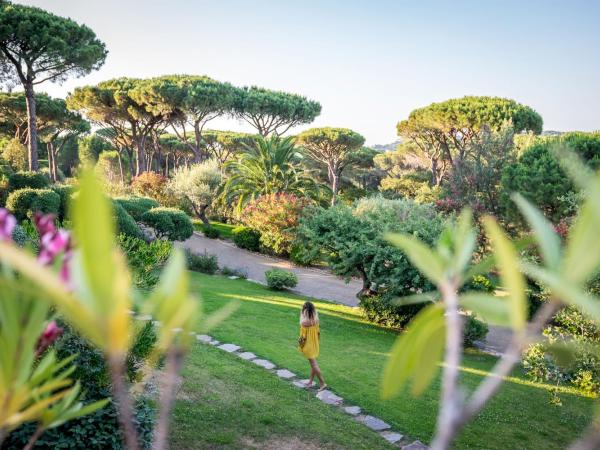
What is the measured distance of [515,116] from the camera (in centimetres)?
2931

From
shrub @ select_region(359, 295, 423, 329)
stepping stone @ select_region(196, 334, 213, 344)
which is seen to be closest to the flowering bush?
shrub @ select_region(359, 295, 423, 329)

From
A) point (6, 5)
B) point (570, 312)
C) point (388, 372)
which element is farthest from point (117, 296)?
point (6, 5)

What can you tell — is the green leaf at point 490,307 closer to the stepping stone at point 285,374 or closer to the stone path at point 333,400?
the stone path at point 333,400

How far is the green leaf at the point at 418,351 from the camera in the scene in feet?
2.18

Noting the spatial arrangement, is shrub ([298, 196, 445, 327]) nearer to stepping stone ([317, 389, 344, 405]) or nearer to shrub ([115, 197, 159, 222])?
stepping stone ([317, 389, 344, 405])

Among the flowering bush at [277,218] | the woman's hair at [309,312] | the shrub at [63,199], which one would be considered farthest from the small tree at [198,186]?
the woman's hair at [309,312]

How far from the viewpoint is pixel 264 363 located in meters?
8.22

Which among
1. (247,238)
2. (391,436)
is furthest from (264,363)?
(247,238)

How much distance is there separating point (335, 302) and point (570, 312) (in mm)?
10429

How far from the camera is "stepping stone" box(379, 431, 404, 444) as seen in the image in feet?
19.9

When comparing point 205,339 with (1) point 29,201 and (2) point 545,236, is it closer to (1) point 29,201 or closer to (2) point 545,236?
(1) point 29,201

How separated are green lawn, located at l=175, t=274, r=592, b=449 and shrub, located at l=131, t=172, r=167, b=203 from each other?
1546cm

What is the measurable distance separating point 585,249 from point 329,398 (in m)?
7.17

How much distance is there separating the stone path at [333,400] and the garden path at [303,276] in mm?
5802
